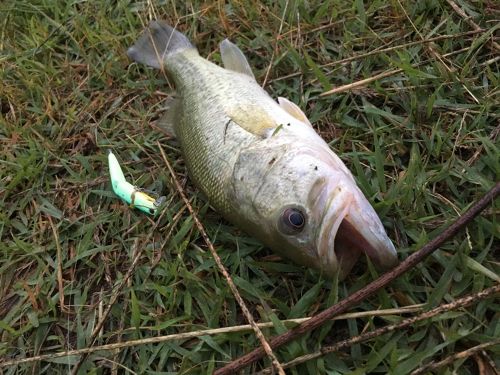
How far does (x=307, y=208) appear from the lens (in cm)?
243

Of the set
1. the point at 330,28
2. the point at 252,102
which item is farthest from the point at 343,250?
the point at 330,28

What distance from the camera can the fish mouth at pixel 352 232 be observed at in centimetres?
231

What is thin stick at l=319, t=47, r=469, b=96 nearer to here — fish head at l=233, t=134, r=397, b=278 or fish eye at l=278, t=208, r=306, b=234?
fish head at l=233, t=134, r=397, b=278

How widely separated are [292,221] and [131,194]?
136 cm

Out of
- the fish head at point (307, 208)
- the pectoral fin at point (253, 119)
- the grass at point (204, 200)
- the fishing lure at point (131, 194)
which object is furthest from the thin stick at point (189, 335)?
the pectoral fin at point (253, 119)

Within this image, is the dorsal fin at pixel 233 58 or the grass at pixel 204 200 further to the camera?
the dorsal fin at pixel 233 58

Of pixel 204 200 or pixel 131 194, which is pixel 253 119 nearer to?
pixel 204 200

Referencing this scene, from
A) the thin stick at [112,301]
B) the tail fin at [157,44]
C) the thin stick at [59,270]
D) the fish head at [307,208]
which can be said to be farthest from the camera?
the tail fin at [157,44]

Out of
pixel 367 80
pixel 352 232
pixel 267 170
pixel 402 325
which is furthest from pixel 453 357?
pixel 367 80

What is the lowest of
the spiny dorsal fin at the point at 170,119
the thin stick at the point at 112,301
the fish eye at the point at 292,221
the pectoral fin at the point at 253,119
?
the thin stick at the point at 112,301

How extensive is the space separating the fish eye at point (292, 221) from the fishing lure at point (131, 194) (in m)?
1.09

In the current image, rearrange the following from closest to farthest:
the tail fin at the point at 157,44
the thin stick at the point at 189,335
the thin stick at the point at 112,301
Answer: the thin stick at the point at 189,335 → the thin stick at the point at 112,301 → the tail fin at the point at 157,44

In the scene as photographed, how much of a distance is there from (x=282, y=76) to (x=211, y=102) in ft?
2.38

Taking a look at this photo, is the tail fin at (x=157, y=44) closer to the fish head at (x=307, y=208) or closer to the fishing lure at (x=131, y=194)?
the fishing lure at (x=131, y=194)
